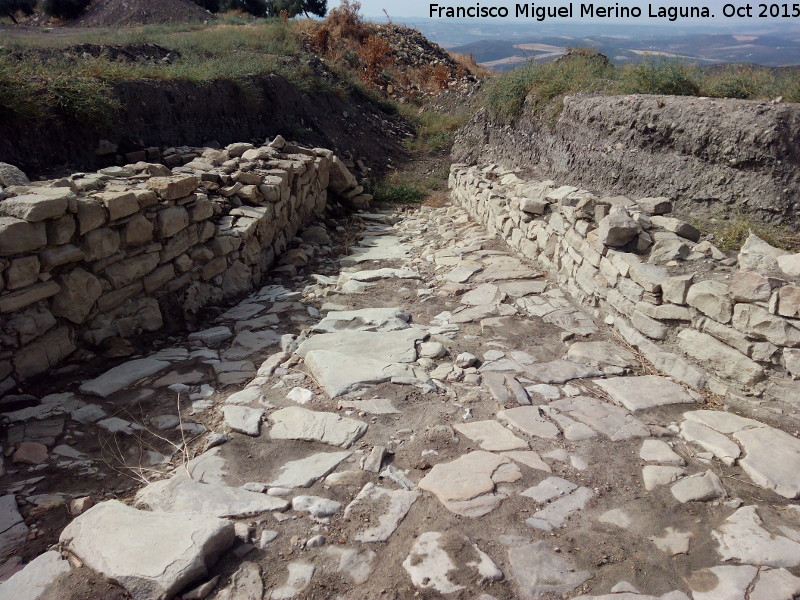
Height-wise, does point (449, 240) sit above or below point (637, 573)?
above

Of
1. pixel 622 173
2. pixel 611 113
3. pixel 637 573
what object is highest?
pixel 611 113

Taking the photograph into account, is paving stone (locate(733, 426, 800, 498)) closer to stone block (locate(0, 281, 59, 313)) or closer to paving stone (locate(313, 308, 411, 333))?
paving stone (locate(313, 308, 411, 333))

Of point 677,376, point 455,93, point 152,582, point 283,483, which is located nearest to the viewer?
point 152,582

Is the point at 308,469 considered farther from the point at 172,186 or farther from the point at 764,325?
the point at 172,186

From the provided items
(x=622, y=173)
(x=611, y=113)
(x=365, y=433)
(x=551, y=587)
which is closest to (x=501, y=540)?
(x=551, y=587)

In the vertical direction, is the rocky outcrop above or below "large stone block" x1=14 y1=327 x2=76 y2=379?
above

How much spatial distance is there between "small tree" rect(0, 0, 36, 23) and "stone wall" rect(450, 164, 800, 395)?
2811cm

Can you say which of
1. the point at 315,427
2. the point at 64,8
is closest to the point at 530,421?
the point at 315,427

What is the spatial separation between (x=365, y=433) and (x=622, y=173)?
4019 millimetres

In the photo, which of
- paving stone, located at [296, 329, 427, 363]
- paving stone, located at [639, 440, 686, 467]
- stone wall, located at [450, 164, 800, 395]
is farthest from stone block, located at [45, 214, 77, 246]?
paving stone, located at [639, 440, 686, 467]

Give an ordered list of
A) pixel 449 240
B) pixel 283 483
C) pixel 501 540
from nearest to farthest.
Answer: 1. pixel 501 540
2. pixel 283 483
3. pixel 449 240

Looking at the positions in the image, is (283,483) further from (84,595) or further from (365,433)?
(84,595)

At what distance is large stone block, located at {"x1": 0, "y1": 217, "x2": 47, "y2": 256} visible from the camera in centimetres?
347

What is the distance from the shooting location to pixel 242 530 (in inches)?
97.0
